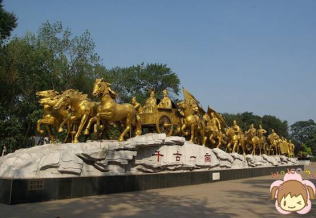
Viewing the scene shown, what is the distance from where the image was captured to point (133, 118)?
44.0ft

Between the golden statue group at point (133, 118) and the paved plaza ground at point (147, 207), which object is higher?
the golden statue group at point (133, 118)

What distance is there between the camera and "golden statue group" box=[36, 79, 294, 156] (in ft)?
40.0

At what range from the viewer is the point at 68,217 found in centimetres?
686

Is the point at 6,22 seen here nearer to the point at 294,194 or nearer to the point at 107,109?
the point at 107,109

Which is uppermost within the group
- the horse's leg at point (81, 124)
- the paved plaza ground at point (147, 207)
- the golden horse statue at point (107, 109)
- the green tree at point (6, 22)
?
the green tree at point (6, 22)

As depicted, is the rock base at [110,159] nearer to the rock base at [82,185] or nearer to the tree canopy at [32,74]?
the rock base at [82,185]

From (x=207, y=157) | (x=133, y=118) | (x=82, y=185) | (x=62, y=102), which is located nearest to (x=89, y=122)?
(x=62, y=102)

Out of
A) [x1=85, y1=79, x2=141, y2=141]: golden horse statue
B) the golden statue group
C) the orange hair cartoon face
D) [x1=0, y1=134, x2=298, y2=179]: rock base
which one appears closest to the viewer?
the orange hair cartoon face

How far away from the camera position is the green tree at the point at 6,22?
14361 mm

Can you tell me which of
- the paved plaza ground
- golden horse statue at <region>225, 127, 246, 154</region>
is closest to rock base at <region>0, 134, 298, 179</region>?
the paved plaza ground

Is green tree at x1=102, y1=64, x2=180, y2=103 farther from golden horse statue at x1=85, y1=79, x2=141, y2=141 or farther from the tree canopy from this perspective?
golden horse statue at x1=85, y1=79, x2=141, y2=141

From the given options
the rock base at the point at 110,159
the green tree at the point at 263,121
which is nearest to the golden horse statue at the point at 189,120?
the rock base at the point at 110,159

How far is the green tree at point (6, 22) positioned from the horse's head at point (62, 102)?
522cm

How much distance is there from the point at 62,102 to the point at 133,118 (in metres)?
2.86
